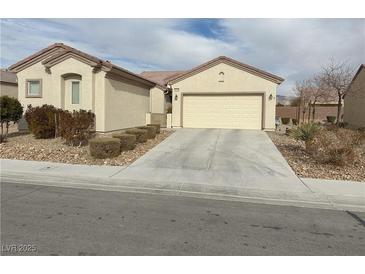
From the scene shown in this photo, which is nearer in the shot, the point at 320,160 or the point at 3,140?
the point at 320,160

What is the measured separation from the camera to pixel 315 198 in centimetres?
605

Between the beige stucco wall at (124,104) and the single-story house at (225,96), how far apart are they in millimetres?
2308

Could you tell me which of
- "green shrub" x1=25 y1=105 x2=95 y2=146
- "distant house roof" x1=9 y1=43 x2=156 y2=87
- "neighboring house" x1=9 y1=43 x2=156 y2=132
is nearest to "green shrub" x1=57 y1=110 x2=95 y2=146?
"green shrub" x1=25 y1=105 x2=95 y2=146

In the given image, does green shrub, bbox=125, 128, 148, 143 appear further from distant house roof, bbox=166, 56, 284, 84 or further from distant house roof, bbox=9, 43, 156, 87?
distant house roof, bbox=166, 56, 284, 84

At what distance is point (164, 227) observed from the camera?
172 inches

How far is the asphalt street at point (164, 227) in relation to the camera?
12.1 ft

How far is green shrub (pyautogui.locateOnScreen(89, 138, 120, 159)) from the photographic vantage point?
9.27 meters

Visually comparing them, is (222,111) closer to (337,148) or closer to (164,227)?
(337,148)

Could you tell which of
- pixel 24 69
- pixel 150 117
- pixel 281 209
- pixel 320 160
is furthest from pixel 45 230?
pixel 150 117

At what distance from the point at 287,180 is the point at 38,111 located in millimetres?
10889

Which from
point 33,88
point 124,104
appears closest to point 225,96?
point 124,104

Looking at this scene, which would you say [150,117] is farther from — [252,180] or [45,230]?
[45,230]

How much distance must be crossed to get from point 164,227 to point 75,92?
11464mm

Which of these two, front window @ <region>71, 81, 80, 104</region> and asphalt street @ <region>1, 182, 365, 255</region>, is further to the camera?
front window @ <region>71, 81, 80, 104</region>
